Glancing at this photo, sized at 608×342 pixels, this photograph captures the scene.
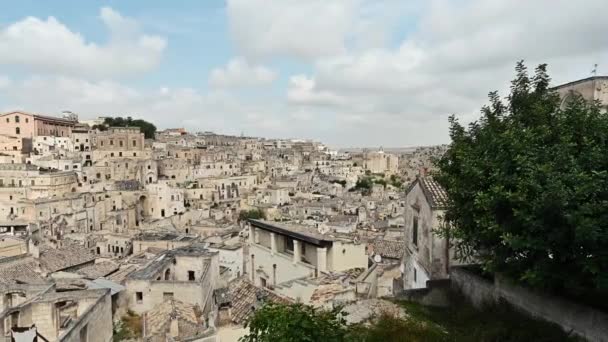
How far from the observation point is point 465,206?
9375 mm

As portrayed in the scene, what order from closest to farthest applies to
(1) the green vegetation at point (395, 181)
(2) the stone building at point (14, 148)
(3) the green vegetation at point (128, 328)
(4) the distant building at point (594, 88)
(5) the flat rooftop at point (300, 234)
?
1. (4) the distant building at point (594, 88)
2. (5) the flat rooftop at point (300, 234)
3. (3) the green vegetation at point (128, 328)
4. (2) the stone building at point (14, 148)
5. (1) the green vegetation at point (395, 181)

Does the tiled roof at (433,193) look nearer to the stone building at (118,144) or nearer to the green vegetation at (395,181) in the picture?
the stone building at (118,144)

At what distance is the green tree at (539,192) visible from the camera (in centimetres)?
689

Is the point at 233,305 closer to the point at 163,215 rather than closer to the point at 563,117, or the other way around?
the point at 563,117

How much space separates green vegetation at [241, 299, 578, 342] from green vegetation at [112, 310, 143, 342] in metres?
11.7

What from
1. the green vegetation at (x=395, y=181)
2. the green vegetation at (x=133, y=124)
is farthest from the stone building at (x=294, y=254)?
the green vegetation at (x=133, y=124)

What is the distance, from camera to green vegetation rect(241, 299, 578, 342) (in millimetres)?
6710

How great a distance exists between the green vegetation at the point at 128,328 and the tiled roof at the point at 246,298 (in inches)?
200

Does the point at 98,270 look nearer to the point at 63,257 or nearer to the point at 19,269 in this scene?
the point at 19,269

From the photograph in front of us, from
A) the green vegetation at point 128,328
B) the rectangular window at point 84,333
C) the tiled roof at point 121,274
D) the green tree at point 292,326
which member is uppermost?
the green tree at point 292,326

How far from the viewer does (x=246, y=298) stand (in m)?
14.9

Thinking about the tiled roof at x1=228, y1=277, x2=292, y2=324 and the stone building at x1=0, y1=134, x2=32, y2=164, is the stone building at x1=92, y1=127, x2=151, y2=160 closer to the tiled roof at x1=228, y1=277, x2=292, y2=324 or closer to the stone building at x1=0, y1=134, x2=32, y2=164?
the stone building at x1=0, y1=134, x2=32, y2=164

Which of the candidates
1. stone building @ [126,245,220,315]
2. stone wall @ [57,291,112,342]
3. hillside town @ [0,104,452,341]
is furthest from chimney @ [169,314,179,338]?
stone building @ [126,245,220,315]

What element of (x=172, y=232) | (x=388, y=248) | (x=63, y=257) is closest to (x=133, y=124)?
(x=172, y=232)
